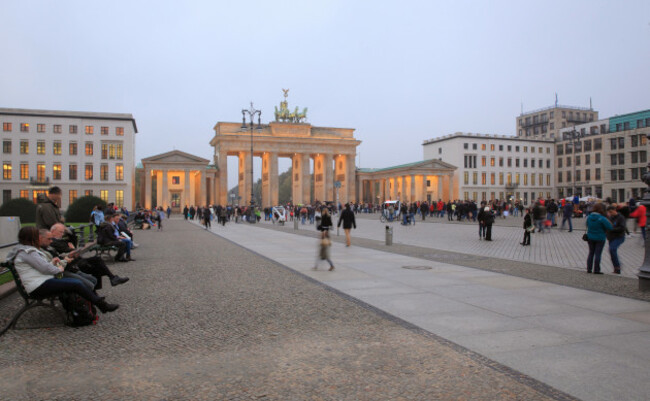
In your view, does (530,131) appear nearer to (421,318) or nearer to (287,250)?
(287,250)

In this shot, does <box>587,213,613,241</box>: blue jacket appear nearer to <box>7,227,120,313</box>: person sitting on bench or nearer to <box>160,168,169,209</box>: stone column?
<box>7,227,120,313</box>: person sitting on bench

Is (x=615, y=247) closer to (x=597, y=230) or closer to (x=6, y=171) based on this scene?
(x=597, y=230)

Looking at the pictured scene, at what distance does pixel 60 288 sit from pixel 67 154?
7319cm

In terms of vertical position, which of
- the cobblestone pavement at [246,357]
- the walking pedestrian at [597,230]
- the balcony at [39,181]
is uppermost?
the balcony at [39,181]

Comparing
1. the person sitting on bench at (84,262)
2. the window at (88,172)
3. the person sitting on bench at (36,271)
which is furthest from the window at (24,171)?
the person sitting on bench at (36,271)

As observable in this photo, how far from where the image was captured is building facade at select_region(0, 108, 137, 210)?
223 feet

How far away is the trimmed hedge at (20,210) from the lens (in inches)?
1175

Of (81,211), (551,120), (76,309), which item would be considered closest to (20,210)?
(81,211)

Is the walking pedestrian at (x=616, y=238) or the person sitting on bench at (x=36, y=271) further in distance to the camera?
the walking pedestrian at (x=616, y=238)

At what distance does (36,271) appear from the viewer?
614cm

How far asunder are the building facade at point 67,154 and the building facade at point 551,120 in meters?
87.0

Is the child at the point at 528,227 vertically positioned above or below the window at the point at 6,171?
below

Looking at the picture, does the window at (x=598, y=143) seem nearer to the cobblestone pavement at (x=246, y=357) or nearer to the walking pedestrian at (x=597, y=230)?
the walking pedestrian at (x=597, y=230)

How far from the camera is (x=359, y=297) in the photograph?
320 inches
